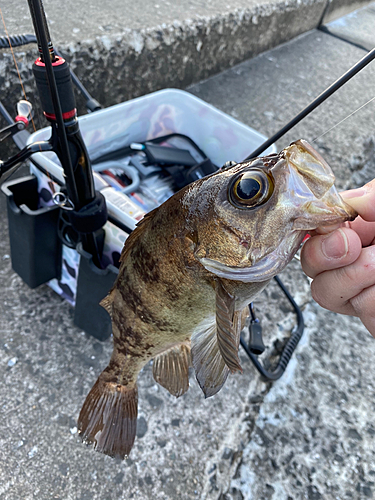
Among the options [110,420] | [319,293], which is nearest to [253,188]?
[319,293]

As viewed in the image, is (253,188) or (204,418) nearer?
(253,188)

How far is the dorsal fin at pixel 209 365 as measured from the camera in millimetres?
894

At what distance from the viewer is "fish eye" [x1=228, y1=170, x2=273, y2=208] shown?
2.24 ft

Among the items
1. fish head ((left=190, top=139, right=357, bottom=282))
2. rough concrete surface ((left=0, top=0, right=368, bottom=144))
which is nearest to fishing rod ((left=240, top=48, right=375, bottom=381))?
fish head ((left=190, top=139, right=357, bottom=282))

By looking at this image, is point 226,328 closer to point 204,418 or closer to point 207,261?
point 207,261

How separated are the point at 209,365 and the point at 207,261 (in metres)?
0.29

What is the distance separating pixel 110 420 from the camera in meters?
1.10

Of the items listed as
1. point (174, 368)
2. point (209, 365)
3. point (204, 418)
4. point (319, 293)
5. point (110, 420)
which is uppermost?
point (319, 293)

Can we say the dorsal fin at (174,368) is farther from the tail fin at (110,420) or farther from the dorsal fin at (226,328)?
the dorsal fin at (226,328)

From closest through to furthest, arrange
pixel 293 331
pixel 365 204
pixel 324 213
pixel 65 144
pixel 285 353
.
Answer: pixel 324 213, pixel 365 204, pixel 65 144, pixel 285 353, pixel 293 331

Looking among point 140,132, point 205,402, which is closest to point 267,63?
point 140,132

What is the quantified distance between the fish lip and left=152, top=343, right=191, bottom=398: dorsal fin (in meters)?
0.45

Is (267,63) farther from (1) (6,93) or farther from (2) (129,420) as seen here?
(2) (129,420)

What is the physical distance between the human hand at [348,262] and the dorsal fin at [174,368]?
1.41 ft
